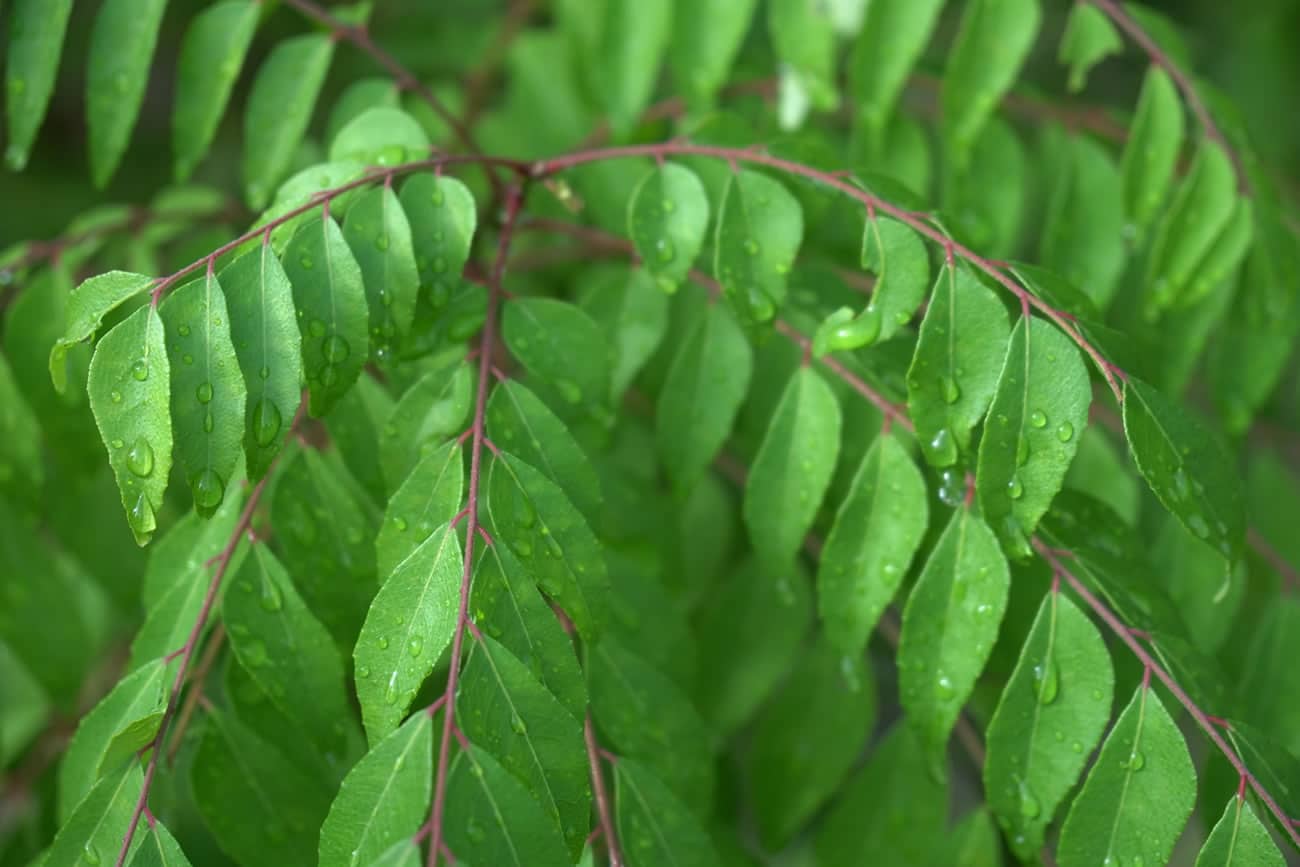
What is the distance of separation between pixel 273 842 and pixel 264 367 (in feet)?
1.78

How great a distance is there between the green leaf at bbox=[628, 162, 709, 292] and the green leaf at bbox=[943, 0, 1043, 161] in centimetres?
55

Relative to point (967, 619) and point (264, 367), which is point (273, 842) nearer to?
point (264, 367)

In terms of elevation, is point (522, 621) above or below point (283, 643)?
above

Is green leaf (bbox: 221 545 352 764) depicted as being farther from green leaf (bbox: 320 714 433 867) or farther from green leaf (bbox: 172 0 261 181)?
green leaf (bbox: 172 0 261 181)

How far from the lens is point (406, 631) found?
96cm

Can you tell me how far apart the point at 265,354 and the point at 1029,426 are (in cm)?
73

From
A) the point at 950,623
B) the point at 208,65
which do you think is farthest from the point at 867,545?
the point at 208,65

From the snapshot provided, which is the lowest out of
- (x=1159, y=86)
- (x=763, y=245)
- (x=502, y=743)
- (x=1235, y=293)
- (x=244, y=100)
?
(x=244, y=100)

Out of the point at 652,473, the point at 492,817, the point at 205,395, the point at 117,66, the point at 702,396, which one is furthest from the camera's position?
the point at 652,473

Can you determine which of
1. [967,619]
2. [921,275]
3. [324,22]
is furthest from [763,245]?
[324,22]

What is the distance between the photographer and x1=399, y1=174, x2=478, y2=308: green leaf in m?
1.17

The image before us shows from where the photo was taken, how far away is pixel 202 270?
1.08 meters

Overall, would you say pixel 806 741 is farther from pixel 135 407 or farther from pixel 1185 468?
pixel 135 407

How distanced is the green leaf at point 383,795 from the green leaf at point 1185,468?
2.28ft
